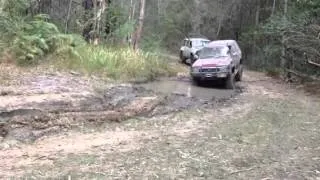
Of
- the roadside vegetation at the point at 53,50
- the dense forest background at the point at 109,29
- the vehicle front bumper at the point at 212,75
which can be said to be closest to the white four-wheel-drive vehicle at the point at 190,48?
the dense forest background at the point at 109,29

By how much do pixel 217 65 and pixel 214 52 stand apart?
5.31 ft

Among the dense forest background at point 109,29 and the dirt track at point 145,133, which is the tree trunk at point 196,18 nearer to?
the dense forest background at point 109,29

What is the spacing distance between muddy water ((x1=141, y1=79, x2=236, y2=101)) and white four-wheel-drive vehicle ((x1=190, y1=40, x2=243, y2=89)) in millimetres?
411

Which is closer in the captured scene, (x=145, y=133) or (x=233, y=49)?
(x=145, y=133)

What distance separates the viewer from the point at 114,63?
61.6 feet

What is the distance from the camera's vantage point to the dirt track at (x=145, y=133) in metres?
7.39

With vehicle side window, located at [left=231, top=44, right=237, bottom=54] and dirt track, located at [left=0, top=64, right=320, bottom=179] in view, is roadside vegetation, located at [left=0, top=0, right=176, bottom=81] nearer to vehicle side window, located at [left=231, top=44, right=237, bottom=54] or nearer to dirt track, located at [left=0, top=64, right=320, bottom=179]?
dirt track, located at [left=0, top=64, right=320, bottom=179]

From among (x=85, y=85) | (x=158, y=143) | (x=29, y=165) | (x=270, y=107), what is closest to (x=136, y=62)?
(x=85, y=85)

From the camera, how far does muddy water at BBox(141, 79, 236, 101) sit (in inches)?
645

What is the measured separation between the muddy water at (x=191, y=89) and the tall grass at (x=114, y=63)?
87cm

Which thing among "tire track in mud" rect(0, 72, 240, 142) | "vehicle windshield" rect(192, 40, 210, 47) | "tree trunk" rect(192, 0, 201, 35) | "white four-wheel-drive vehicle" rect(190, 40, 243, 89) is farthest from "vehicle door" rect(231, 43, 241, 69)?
"tree trunk" rect(192, 0, 201, 35)

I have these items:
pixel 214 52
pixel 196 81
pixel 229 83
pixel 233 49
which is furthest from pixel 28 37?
pixel 233 49

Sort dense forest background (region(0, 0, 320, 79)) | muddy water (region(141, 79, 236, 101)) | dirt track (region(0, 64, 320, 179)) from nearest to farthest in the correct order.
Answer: dirt track (region(0, 64, 320, 179)) < muddy water (region(141, 79, 236, 101)) < dense forest background (region(0, 0, 320, 79))

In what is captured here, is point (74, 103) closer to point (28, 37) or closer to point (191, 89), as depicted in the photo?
point (28, 37)
